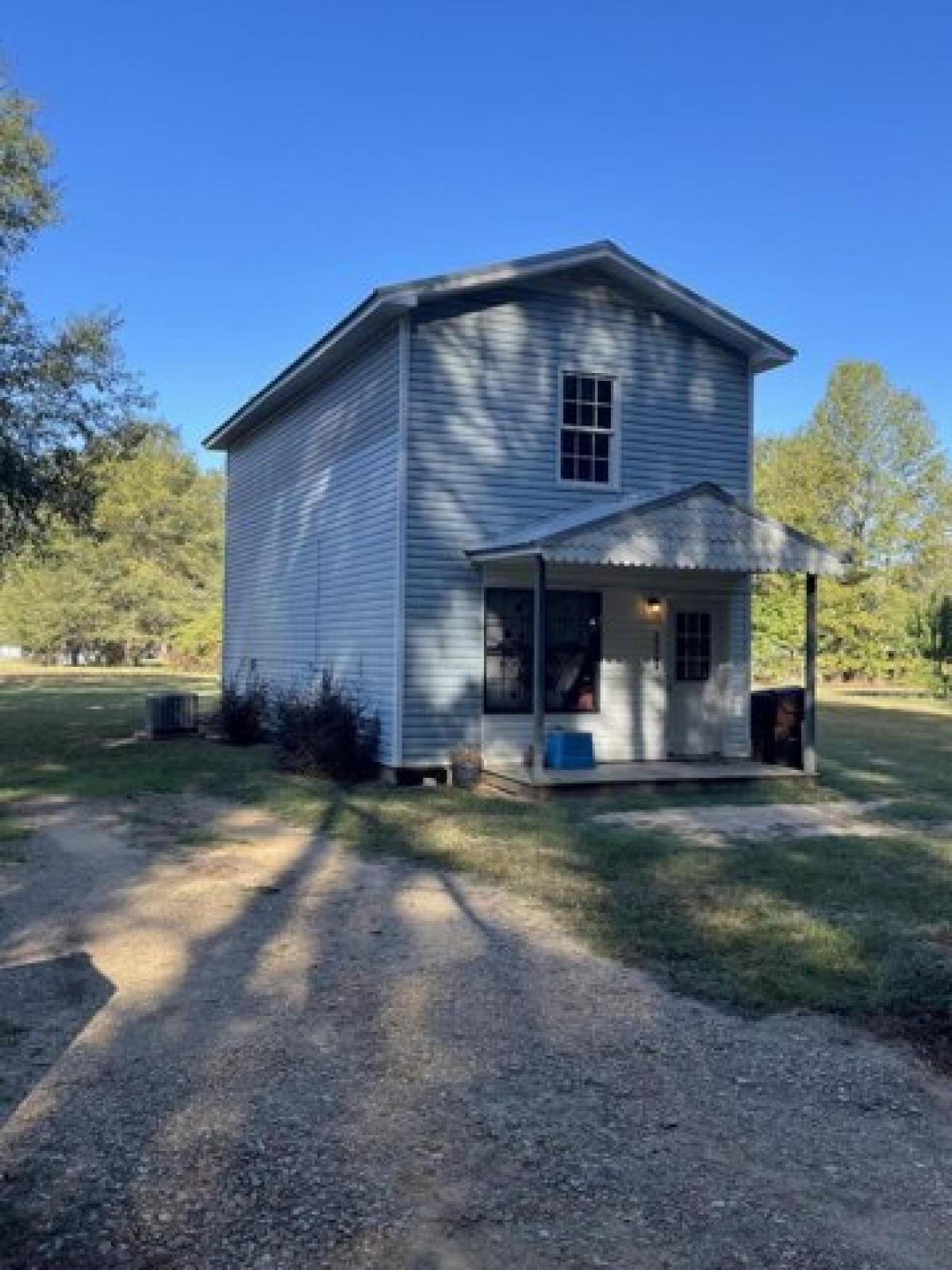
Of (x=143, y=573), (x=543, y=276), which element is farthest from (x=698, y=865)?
(x=143, y=573)

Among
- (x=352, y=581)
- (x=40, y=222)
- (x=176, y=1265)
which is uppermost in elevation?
(x=40, y=222)

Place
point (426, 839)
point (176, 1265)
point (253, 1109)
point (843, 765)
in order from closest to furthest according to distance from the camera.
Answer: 1. point (176, 1265)
2. point (253, 1109)
3. point (426, 839)
4. point (843, 765)

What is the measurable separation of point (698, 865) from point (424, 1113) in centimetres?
449

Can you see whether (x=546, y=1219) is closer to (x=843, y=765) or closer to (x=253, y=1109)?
(x=253, y=1109)

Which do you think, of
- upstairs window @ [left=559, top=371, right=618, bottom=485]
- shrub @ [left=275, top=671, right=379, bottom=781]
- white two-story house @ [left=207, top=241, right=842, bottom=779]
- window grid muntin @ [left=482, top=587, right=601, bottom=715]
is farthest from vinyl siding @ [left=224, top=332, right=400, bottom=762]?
upstairs window @ [left=559, top=371, right=618, bottom=485]

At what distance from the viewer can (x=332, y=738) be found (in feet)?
39.8

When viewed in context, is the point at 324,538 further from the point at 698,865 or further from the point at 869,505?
the point at 869,505

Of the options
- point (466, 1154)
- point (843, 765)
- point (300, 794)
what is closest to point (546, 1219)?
point (466, 1154)

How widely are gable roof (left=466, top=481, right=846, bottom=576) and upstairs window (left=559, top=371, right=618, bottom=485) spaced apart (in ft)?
3.39

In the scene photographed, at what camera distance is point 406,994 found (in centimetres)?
502

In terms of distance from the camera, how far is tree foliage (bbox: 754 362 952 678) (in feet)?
121

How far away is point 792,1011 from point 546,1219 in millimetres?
2218

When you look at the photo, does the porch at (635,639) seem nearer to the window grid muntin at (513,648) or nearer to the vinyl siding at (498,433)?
the window grid muntin at (513,648)

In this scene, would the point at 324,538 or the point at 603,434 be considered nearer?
the point at 603,434
